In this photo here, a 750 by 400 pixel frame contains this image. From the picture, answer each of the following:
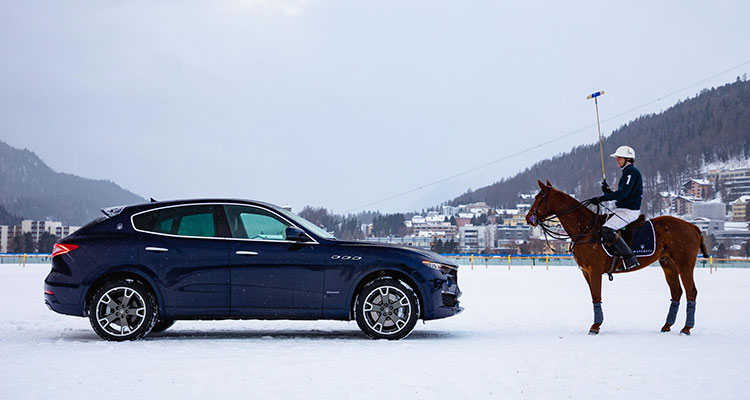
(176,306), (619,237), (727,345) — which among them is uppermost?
(619,237)

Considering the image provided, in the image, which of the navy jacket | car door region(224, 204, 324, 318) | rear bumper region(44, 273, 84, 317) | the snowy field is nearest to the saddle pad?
the navy jacket

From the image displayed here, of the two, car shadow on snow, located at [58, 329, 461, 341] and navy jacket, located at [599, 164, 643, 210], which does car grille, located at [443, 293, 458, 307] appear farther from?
navy jacket, located at [599, 164, 643, 210]

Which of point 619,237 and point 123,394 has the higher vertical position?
point 619,237

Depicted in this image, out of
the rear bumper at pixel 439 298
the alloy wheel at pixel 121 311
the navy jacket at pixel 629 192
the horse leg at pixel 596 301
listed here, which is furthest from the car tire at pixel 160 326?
the navy jacket at pixel 629 192

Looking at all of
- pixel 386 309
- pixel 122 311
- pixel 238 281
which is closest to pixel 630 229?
pixel 386 309

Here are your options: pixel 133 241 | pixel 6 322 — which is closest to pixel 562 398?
pixel 133 241

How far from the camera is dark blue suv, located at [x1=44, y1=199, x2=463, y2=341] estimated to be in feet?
30.7

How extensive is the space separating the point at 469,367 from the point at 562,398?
158 centimetres

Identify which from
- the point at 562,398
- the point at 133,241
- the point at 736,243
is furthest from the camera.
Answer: the point at 736,243

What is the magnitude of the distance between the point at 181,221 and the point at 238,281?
114 centimetres

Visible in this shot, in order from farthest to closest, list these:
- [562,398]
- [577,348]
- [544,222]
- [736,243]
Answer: [736,243], [544,222], [577,348], [562,398]

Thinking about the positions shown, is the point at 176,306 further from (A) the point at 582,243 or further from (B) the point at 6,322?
(A) the point at 582,243

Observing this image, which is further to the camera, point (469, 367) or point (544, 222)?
point (544, 222)

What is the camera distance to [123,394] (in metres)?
5.99
